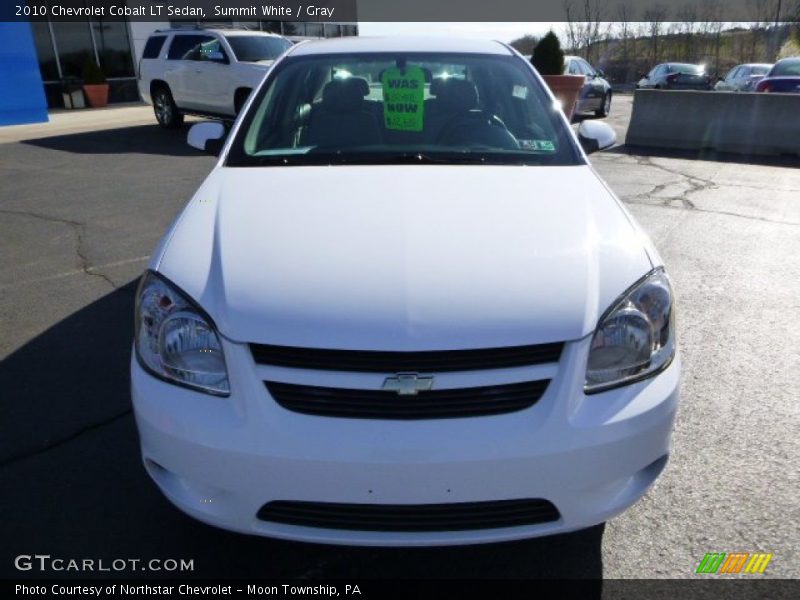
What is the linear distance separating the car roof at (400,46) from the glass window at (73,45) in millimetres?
17337

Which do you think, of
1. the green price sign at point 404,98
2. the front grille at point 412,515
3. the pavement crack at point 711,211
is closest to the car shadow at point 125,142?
the pavement crack at point 711,211

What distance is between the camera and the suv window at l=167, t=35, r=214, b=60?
14102mm

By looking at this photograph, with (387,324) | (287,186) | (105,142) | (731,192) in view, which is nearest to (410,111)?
(287,186)

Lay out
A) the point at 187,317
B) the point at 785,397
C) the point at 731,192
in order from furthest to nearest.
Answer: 1. the point at 731,192
2. the point at 785,397
3. the point at 187,317

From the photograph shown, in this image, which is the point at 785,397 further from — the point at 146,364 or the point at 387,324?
the point at 146,364

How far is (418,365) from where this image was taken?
6.48ft

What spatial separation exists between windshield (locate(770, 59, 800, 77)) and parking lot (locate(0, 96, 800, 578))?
9060 mm

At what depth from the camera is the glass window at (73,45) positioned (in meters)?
18.4

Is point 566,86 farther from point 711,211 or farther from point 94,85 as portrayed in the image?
point 94,85

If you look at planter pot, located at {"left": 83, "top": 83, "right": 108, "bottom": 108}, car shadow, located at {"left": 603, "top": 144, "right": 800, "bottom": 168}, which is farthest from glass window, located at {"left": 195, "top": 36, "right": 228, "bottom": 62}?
car shadow, located at {"left": 603, "top": 144, "right": 800, "bottom": 168}

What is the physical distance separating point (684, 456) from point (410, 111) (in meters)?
2.05

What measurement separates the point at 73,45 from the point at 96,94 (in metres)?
1.44

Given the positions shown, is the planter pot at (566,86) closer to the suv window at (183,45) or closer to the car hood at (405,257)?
the suv window at (183,45)
